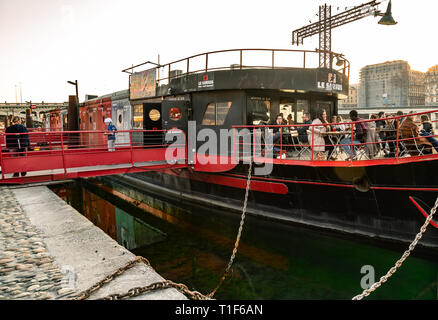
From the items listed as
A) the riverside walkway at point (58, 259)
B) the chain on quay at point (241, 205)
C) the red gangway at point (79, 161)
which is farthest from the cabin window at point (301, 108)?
the riverside walkway at point (58, 259)

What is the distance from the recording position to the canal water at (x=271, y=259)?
6570mm

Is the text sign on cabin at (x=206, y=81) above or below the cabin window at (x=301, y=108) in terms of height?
above

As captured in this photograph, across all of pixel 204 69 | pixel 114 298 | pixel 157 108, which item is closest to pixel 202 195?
pixel 157 108

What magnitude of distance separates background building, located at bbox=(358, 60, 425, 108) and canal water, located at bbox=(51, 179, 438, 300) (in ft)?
372

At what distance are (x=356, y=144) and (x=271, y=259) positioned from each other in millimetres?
3768

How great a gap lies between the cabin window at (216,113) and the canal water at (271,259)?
3453 mm

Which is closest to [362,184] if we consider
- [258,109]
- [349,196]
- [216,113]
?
[349,196]

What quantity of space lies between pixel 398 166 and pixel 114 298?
662 centimetres

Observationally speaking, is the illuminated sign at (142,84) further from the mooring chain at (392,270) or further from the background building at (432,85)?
the background building at (432,85)

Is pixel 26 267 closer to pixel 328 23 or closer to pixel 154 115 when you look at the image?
pixel 154 115


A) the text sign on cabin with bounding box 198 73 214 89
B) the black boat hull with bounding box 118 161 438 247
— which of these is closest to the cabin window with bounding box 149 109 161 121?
the text sign on cabin with bounding box 198 73 214 89

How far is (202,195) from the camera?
40.0 ft

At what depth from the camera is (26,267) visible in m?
4.15
